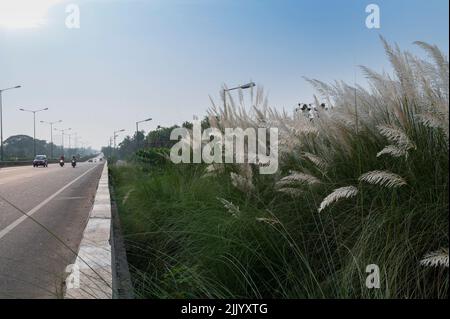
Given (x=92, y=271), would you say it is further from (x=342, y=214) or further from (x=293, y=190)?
(x=342, y=214)

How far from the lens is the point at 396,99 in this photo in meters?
2.95

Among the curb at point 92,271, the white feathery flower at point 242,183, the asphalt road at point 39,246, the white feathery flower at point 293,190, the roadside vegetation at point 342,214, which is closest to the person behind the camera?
the roadside vegetation at point 342,214

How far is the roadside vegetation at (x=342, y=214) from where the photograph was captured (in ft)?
7.59

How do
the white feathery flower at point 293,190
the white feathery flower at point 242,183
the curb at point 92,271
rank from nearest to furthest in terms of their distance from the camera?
the curb at point 92,271, the white feathery flower at point 293,190, the white feathery flower at point 242,183

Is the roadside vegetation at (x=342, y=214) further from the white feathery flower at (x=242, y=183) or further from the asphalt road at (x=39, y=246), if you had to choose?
the asphalt road at (x=39, y=246)

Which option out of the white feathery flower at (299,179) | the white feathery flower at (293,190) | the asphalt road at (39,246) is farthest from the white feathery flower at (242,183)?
the asphalt road at (39,246)

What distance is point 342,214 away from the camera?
9.53 ft

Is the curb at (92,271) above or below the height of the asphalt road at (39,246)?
above

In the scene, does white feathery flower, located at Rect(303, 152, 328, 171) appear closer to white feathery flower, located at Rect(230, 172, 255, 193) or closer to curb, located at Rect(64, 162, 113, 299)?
white feathery flower, located at Rect(230, 172, 255, 193)

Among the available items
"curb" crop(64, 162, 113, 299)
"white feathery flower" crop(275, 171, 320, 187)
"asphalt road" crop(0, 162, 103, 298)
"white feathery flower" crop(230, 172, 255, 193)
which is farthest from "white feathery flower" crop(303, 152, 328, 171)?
"asphalt road" crop(0, 162, 103, 298)

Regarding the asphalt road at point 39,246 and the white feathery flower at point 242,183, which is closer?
the asphalt road at point 39,246

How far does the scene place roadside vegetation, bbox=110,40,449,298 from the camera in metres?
2.31

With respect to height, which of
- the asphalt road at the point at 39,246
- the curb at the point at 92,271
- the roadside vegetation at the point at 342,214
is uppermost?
the roadside vegetation at the point at 342,214
